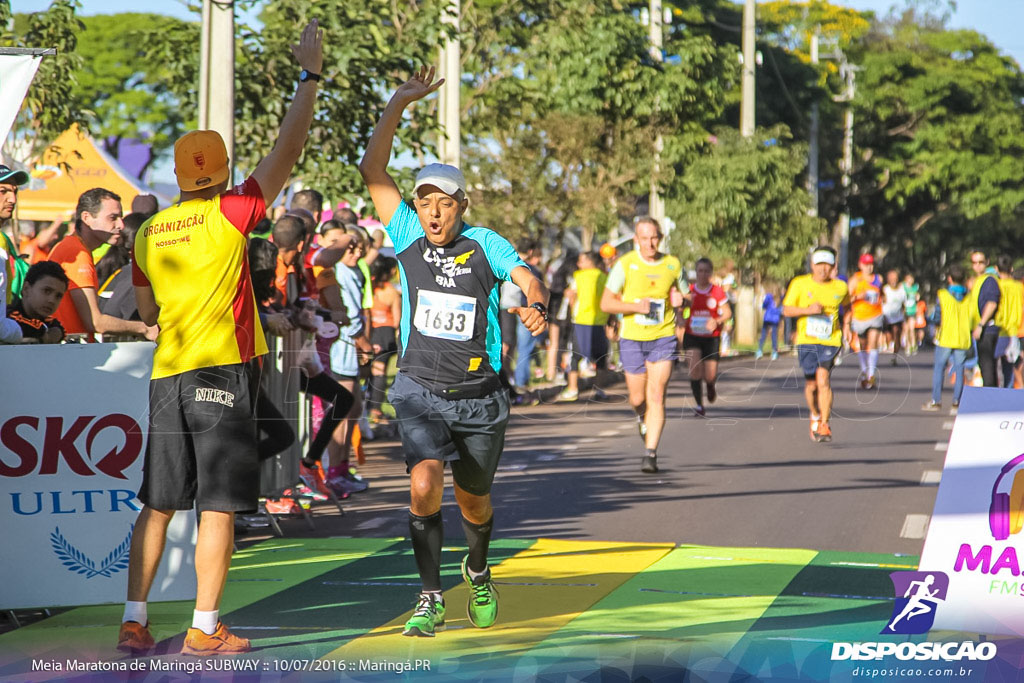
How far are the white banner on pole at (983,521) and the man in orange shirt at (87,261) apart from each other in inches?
163

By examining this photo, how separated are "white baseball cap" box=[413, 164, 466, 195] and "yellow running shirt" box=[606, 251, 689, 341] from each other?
620 centimetres

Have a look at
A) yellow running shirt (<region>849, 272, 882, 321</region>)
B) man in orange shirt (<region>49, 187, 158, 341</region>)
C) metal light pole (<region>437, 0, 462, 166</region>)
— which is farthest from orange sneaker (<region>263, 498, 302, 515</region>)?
yellow running shirt (<region>849, 272, 882, 321</region>)

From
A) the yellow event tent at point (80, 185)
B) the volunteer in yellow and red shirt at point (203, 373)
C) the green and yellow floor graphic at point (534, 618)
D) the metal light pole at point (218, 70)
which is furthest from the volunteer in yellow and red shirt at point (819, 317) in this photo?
the yellow event tent at point (80, 185)

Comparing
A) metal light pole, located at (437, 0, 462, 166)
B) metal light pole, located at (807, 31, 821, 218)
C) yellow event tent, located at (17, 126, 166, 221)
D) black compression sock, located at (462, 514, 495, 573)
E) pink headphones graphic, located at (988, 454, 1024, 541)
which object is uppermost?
metal light pole, located at (807, 31, 821, 218)

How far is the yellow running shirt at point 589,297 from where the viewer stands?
61.3ft

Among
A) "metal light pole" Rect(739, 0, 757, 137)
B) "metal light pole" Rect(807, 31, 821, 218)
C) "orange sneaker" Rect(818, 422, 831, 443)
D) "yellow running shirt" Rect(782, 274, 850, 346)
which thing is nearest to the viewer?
"yellow running shirt" Rect(782, 274, 850, 346)

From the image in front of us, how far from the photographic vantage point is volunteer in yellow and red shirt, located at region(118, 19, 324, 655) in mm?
5602

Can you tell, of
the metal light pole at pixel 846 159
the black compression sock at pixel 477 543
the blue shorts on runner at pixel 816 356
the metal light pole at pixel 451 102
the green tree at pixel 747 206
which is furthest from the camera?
the metal light pole at pixel 846 159

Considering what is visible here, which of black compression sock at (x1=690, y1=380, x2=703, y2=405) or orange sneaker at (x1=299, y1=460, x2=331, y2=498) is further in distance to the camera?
black compression sock at (x1=690, y1=380, x2=703, y2=405)

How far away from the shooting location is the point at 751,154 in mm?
35594

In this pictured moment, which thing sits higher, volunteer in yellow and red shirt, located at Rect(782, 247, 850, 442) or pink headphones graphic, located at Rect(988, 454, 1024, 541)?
volunteer in yellow and red shirt, located at Rect(782, 247, 850, 442)

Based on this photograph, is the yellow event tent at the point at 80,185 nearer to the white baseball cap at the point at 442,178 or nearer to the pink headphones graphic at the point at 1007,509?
the white baseball cap at the point at 442,178

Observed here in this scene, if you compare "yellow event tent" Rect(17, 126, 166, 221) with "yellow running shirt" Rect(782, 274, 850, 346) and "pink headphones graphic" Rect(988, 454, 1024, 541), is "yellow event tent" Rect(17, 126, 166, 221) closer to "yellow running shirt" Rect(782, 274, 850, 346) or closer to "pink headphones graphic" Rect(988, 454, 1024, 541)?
"yellow running shirt" Rect(782, 274, 850, 346)

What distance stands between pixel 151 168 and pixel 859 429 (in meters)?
41.8
